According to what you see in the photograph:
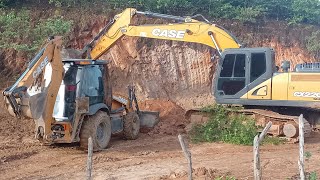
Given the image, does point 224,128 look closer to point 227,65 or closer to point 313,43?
point 227,65

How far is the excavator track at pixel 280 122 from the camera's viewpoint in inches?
457

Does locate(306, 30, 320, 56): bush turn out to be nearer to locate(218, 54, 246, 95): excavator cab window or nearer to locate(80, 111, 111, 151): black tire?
locate(218, 54, 246, 95): excavator cab window

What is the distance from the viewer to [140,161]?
31.3 ft

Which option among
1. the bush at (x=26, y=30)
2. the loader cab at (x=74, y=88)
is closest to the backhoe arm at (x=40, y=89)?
the loader cab at (x=74, y=88)

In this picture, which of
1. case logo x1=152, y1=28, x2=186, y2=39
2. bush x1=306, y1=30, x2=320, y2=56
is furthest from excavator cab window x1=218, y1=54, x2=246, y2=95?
bush x1=306, y1=30, x2=320, y2=56

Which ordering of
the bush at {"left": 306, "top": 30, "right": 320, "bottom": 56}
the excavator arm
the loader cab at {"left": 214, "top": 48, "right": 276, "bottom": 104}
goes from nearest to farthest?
the loader cab at {"left": 214, "top": 48, "right": 276, "bottom": 104}, the excavator arm, the bush at {"left": 306, "top": 30, "right": 320, "bottom": 56}

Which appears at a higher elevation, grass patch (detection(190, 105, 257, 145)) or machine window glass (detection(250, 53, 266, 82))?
machine window glass (detection(250, 53, 266, 82))

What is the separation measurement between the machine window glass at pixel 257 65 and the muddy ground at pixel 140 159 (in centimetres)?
187

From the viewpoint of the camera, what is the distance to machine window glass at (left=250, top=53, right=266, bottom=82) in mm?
12062

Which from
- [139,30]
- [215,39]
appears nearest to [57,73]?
[139,30]

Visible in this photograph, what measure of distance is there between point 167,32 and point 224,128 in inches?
120

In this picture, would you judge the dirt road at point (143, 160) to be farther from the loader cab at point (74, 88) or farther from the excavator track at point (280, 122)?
the loader cab at point (74, 88)

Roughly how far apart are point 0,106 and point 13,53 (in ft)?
8.75

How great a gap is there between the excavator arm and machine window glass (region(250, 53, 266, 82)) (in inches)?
27.8
